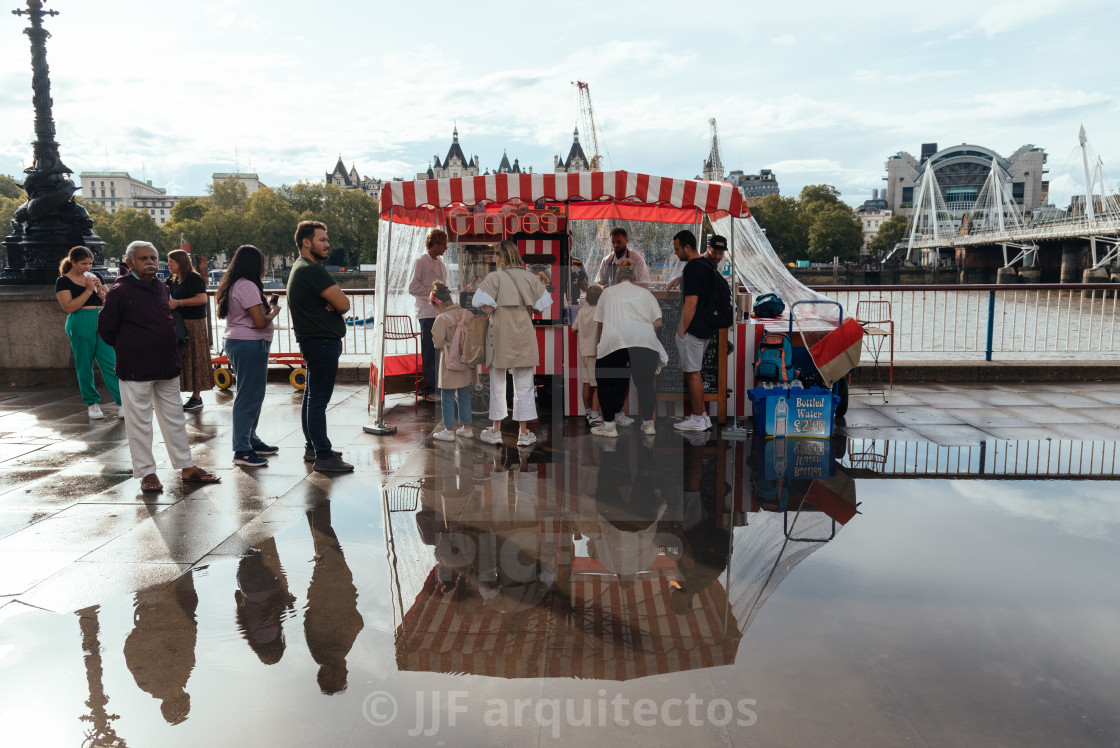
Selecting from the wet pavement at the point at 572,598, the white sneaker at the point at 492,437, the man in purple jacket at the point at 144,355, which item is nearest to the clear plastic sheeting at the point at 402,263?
the white sneaker at the point at 492,437

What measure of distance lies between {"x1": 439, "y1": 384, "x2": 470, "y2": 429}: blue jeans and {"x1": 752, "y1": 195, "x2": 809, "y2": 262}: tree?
356ft

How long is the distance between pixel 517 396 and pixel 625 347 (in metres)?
1.06

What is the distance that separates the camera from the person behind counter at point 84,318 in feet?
25.5

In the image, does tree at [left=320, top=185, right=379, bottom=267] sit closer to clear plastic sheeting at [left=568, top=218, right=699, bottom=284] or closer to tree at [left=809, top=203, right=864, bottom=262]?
tree at [left=809, top=203, right=864, bottom=262]

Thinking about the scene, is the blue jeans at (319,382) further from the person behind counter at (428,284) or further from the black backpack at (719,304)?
the black backpack at (719,304)

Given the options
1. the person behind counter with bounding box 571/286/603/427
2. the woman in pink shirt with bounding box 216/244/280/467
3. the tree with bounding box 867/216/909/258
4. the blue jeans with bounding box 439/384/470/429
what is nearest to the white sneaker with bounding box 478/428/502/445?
the blue jeans with bounding box 439/384/470/429

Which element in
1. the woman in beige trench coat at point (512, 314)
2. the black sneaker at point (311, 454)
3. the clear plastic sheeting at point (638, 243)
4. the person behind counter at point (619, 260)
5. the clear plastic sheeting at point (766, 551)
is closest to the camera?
the clear plastic sheeting at point (766, 551)

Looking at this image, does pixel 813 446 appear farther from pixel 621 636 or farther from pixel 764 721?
pixel 764 721

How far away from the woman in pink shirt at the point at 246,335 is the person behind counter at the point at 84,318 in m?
2.27

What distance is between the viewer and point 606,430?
730 cm

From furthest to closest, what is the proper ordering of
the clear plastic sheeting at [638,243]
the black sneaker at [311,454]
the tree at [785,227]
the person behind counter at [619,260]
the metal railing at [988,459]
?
the tree at [785,227]
the clear plastic sheeting at [638,243]
the person behind counter at [619,260]
the black sneaker at [311,454]
the metal railing at [988,459]

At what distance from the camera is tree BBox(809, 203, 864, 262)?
343 ft

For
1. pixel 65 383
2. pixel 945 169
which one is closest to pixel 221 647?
pixel 65 383

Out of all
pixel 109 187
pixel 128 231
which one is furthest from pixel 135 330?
pixel 109 187
